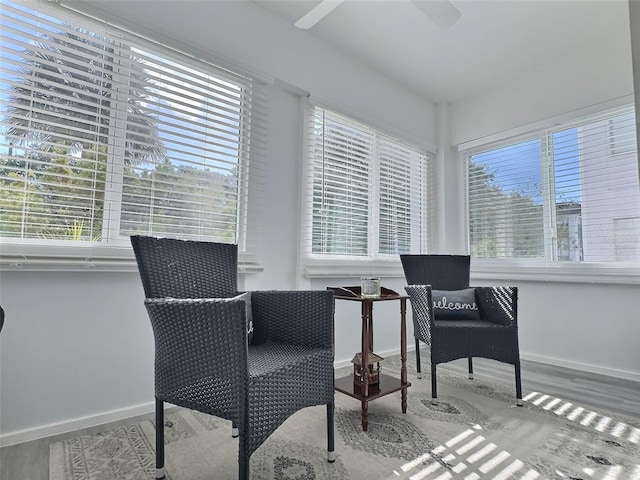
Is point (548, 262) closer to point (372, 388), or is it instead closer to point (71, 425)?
point (372, 388)

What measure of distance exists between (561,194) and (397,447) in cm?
272

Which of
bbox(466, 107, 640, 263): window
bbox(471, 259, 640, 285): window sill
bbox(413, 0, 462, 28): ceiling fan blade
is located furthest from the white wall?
bbox(466, 107, 640, 263): window

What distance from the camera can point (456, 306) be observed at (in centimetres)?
243

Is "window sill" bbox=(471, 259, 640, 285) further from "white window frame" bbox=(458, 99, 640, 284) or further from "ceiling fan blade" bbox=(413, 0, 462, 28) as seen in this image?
"ceiling fan blade" bbox=(413, 0, 462, 28)

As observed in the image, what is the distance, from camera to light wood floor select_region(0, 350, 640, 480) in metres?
1.43

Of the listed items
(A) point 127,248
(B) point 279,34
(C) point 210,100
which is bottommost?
(A) point 127,248

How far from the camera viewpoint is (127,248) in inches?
76.4

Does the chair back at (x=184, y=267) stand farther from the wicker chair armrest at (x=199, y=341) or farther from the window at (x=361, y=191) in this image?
the window at (x=361, y=191)

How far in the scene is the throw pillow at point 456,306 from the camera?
2.41 meters

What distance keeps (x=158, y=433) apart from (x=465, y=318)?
1908 mm

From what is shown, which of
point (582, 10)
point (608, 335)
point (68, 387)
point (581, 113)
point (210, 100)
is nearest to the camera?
point (68, 387)

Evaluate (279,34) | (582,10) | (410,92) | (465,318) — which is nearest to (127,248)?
(279,34)

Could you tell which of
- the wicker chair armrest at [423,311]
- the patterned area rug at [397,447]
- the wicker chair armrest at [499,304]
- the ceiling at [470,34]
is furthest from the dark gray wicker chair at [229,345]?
the ceiling at [470,34]

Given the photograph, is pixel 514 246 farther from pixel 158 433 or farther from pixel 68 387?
pixel 68 387
